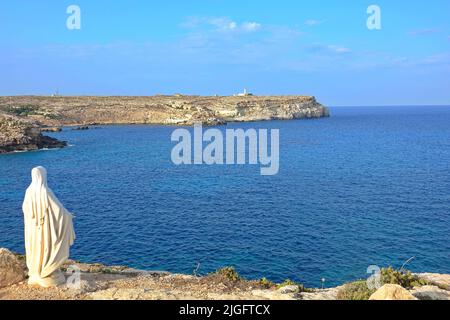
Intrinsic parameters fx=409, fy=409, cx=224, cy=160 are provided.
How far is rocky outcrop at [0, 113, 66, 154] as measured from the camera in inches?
3041

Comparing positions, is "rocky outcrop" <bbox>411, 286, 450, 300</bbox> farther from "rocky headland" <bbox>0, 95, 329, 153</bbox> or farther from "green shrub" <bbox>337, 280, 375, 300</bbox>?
"rocky headland" <bbox>0, 95, 329, 153</bbox>

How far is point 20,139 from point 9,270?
73.6 meters

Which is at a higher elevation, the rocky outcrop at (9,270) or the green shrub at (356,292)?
the rocky outcrop at (9,270)

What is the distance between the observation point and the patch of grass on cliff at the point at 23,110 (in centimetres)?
13402

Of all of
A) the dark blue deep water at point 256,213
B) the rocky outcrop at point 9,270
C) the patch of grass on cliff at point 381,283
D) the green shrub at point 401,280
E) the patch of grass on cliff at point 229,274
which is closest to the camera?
the patch of grass on cliff at point 381,283

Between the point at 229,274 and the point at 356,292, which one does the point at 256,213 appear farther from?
the point at 356,292

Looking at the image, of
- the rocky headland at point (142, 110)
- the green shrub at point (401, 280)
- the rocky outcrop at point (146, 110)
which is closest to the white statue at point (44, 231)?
the green shrub at point (401, 280)

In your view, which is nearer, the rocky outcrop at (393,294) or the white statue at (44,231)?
the rocky outcrop at (393,294)

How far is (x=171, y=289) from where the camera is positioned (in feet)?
45.6

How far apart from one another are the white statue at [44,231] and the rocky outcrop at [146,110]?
12725 cm

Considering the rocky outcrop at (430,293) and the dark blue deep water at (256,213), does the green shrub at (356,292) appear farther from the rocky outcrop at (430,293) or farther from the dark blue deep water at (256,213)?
the dark blue deep water at (256,213)

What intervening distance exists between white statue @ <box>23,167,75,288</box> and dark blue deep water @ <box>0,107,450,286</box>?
1269cm

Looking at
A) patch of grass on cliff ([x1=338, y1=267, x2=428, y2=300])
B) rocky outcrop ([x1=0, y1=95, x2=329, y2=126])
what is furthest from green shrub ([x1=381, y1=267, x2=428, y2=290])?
rocky outcrop ([x1=0, y1=95, x2=329, y2=126])

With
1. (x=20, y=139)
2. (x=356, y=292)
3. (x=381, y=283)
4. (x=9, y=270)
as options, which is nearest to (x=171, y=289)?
(x=9, y=270)
